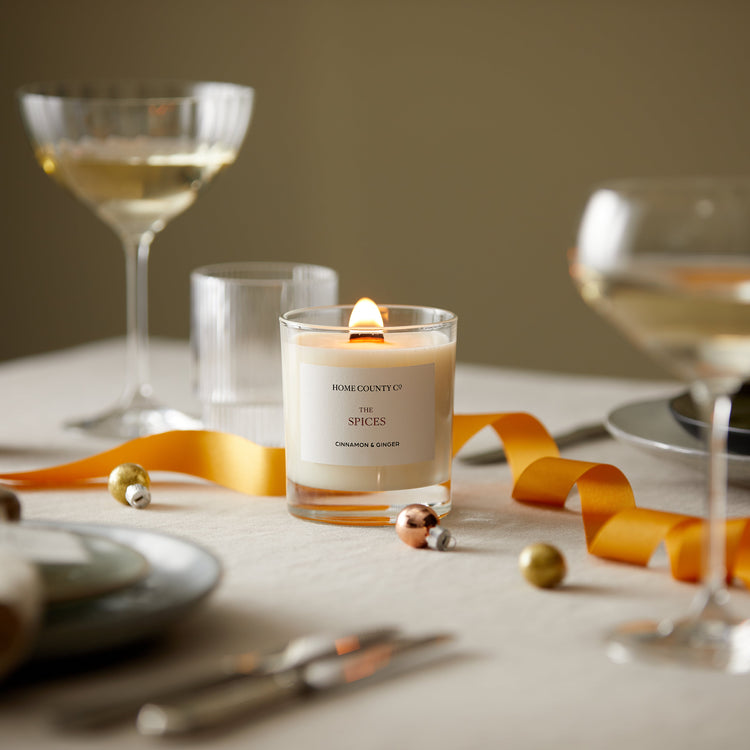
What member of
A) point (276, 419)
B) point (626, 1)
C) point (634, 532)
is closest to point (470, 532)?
point (634, 532)

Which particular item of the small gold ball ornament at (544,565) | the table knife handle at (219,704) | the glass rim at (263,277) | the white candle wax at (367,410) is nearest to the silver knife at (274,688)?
the table knife handle at (219,704)

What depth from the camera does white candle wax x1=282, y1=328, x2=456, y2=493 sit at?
2.33 ft

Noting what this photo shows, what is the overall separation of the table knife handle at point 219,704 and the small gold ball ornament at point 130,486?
13.0 inches

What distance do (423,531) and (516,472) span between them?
0.62ft

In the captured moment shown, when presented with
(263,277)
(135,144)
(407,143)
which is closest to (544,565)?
(263,277)

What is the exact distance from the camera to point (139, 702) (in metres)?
0.44

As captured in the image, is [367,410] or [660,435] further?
[660,435]

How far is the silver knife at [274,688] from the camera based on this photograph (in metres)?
0.43

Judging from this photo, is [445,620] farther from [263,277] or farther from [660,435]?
[263,277]

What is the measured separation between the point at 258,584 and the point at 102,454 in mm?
276

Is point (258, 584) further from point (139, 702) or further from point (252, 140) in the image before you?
point (252, 140)

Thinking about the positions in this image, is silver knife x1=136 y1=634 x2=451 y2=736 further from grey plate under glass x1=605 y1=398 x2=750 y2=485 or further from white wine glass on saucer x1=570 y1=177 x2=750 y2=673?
grey plate under glass x1=605 y1=398 x2=750 y2=485

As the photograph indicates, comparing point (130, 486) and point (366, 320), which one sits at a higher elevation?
point (366, 320)

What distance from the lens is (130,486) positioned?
783 millimetres
